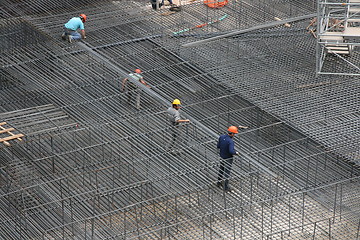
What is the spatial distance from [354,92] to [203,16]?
25.9ft

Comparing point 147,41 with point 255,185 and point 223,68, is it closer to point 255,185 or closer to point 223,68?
point 223,68

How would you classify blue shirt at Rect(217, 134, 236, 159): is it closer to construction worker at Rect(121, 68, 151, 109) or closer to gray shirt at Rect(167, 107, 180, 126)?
gray shirt at Rect(167, 107, 180, 126)

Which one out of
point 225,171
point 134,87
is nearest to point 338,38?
point 134,87

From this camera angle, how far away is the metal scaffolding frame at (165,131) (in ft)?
93.9

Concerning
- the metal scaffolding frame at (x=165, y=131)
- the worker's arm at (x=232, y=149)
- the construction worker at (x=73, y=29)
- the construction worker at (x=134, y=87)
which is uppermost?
the worker's arm at (x=232, y=149)

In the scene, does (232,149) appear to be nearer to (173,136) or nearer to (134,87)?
(173,136)

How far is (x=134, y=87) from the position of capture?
34438mm

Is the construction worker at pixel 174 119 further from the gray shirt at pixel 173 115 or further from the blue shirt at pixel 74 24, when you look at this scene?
the blue shirt at pixel 74 24

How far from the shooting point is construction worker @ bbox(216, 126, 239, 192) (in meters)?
29.8

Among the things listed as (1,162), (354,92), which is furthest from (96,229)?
(354,92)

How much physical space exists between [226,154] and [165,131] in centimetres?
285

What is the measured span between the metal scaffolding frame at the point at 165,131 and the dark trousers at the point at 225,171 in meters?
0.26

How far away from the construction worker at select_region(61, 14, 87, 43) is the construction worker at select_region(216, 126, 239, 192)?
932cm

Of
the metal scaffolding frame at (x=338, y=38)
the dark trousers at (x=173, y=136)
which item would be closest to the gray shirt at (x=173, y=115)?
the dark trousers at (x=173, y=136)
